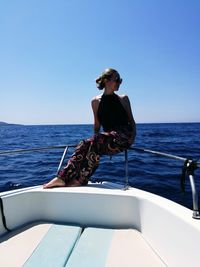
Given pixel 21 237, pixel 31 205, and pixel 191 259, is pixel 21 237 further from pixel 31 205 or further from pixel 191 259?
pixel 191 259

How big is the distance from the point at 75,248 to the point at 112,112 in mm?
1464

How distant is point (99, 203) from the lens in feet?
8.64

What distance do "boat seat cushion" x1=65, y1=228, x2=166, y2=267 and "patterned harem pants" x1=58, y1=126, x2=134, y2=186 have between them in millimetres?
597

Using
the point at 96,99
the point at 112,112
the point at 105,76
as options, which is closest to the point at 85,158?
the point at 112,112

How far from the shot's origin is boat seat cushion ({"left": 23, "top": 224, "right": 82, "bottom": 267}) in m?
2.03

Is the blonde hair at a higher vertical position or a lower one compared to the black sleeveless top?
higher

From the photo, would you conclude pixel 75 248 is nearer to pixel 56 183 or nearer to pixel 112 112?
pixel 56 183

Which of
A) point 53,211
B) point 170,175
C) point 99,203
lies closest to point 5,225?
point 53,211

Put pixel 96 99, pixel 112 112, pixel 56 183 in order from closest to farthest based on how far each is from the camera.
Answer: pixel 56 183
pixel 112 112
pixel 96 99

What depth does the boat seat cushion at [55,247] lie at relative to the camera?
6.64 ft

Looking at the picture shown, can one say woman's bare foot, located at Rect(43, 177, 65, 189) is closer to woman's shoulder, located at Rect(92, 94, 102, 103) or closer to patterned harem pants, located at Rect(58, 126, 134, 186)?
patterned harem pants, located at Rect(58, 126, 134, 186)

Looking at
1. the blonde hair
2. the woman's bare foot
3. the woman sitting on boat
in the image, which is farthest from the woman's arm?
the woman's bare foot

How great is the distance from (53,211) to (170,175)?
668 centimetres

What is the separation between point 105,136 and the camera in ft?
9.60
